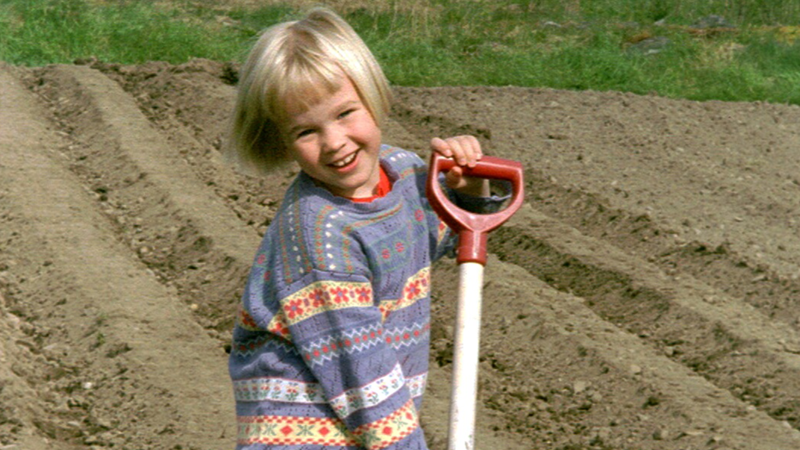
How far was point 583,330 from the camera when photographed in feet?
16.7

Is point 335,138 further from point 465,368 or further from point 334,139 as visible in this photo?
point 465,368

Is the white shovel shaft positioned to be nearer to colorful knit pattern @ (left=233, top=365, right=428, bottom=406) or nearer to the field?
colorful knit pattern @ (left=233, top=365, right=428, bottom=406)

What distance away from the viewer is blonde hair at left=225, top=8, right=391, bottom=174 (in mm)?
2494

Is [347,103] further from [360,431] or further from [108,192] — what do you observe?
[108,192]

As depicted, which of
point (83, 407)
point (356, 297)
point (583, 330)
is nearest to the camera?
point (356, 297)

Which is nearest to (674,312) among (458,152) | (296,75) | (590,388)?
(590,388)

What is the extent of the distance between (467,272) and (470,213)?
0.51 feet

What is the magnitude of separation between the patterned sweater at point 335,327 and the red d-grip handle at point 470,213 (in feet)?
0.28

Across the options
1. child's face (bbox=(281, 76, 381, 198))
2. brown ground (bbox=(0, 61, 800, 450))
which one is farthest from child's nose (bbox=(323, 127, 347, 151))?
brown ground (bbox=(0, 61, 800, 450))

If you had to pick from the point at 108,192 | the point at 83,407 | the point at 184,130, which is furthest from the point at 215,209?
the point at 83,407

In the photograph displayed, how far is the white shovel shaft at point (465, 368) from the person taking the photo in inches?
96.7

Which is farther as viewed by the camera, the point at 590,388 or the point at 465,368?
the point at 590,388

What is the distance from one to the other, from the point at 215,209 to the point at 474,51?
4.34m

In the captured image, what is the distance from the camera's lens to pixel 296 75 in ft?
8.16
